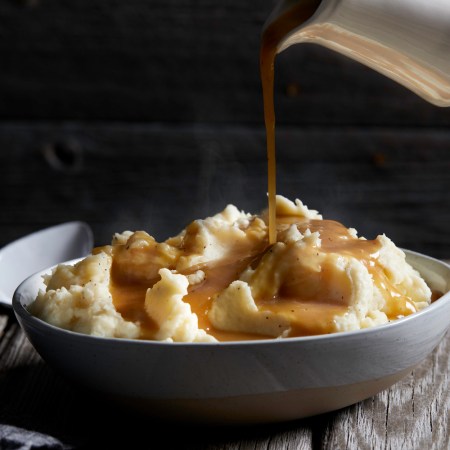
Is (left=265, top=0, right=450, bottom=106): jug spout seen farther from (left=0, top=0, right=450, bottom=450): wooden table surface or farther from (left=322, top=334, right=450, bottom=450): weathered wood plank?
(left=0, top=0, right=450, bottom=450): wooden table surface

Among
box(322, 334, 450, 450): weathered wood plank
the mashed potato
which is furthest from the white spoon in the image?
box(322, 334, 450, 450): weathered wood plank

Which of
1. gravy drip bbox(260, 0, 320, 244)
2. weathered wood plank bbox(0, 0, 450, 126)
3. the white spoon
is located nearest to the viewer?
gravy drip bbox(260, 0, 320, 244)

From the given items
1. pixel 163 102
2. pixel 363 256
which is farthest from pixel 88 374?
pixel 163 102

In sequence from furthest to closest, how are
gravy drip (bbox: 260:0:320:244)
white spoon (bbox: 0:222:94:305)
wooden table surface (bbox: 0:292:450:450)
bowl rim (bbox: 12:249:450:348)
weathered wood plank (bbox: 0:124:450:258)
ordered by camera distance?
weathered wood plank (bbox: 0:124:450:258)
white spoon (bbox: 0:222:94:305)
gravy drip (bbox: 260:0:320:244)
wooden table surface (bbox: 0:292:450:450)
bowl rim (bbox: 12:249:450:348)

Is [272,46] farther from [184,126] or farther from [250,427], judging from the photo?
[184,126]

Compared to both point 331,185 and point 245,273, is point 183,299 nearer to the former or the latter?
point 245,273
